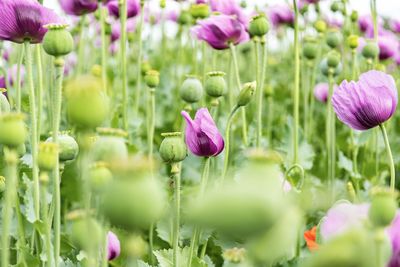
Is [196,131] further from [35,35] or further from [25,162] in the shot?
[25,162]

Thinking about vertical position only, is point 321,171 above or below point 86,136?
below

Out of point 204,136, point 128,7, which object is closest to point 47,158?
point 204,136

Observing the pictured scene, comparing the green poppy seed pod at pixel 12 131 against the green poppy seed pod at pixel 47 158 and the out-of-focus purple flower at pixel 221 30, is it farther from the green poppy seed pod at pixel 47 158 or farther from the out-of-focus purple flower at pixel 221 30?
the out-of-focus purple flower at pixel 221 30

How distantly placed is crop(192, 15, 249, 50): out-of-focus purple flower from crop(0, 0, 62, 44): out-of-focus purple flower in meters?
0.38

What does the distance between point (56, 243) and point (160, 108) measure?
1.18 meters

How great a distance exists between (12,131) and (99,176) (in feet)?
0.28

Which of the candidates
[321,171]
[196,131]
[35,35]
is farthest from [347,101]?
[321,171]

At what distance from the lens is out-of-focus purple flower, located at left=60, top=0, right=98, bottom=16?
1227 mm

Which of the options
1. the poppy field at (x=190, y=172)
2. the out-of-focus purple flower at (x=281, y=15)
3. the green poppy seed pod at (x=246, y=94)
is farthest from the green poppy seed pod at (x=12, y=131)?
the out-of-focus purple flower at (x=281, y=15)

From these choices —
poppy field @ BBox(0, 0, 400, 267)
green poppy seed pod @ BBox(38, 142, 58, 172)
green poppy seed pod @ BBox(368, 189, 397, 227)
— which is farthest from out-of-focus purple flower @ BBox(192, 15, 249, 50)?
green poppy seed pod @ BBox(368, 189, 397, 227)

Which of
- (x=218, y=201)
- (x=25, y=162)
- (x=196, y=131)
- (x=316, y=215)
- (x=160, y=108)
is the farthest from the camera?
(x=160, y=108)

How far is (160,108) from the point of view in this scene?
1800 mm

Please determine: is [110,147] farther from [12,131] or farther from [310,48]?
[310,48]

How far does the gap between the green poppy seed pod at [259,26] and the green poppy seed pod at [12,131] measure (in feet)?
1.95
